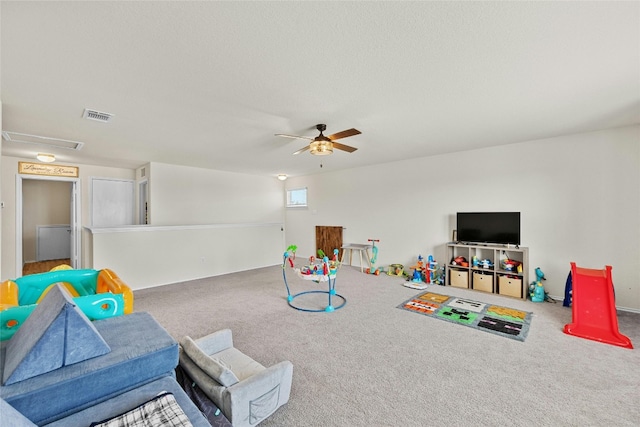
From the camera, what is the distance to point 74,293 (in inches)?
123

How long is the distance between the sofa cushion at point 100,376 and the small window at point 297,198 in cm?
645

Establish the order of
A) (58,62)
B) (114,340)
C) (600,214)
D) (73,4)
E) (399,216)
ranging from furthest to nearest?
(399,216)
(600,214)
(58,62)
(114,340)
(73,4)

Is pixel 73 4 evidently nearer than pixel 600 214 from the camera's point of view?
Yes

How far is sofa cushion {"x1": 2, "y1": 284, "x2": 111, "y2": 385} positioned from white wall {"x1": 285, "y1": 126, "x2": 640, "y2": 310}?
539 cm

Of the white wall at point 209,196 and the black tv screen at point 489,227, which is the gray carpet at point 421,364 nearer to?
the black tv screen at point 489,227

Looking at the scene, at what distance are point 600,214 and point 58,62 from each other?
645cm

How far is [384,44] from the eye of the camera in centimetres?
185

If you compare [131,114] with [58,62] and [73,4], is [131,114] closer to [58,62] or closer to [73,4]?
[58,62]

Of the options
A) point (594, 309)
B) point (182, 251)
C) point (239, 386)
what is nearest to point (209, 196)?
point (182, 251)

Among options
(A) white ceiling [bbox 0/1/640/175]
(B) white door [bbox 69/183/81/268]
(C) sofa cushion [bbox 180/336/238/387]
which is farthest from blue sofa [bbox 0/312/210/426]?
(B) white door [bbox 69/183/81/268]

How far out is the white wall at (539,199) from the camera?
3.67 meters

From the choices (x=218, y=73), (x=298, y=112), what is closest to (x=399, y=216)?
(x=298, y=112)

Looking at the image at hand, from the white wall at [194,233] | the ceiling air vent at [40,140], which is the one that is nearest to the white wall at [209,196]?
the white wall at [194,233]

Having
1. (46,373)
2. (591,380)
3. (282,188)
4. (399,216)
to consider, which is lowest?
(591,380)
